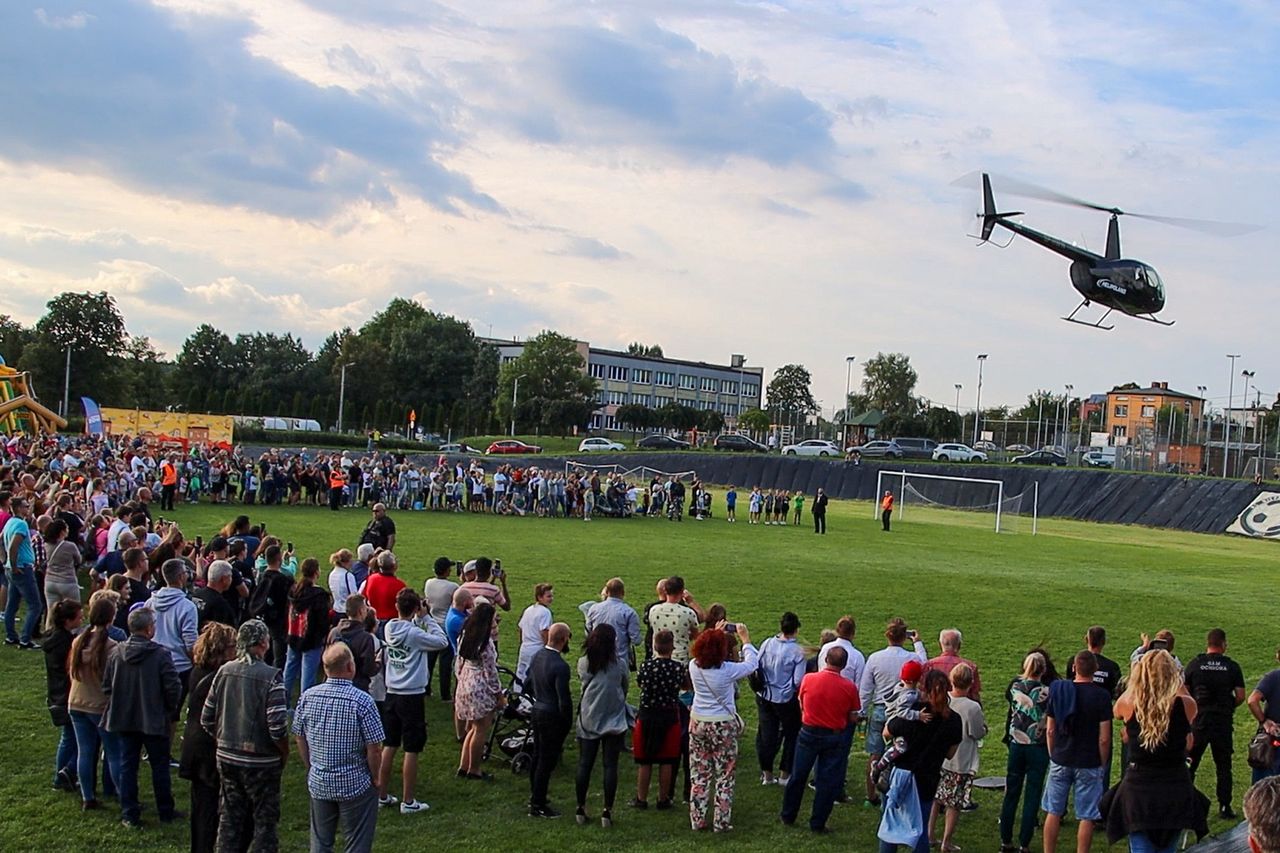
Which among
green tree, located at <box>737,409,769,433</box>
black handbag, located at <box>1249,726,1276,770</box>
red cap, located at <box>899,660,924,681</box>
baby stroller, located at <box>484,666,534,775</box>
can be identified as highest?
green tree, located at <box>737,409,769,433</box>

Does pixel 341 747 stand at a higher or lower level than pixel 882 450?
lower

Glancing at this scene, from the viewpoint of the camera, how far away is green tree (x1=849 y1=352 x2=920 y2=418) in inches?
4284

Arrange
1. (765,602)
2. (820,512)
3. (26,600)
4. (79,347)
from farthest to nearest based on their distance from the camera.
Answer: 1. (79,347)
2. (820,512)
3. (765,602)
4. (26,600)

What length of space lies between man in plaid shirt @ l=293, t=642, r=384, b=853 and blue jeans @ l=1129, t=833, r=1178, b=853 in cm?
408

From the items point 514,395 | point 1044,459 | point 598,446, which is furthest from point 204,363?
point 1044,459

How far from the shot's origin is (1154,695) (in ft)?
19.2

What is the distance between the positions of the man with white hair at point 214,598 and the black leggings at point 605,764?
3029mm

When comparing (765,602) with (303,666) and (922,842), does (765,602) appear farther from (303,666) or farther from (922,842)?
(922,842)

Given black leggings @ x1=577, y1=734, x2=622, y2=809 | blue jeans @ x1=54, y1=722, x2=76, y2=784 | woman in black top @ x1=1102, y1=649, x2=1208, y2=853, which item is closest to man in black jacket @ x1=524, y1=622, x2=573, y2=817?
black leggings @ x1=577, y1=734, x2=622, y2=809

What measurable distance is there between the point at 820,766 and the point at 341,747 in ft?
11.0

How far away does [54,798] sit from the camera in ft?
24.3

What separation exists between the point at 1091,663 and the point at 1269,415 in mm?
100770

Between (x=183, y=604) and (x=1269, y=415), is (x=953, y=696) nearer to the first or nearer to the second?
(x=183, y=604)

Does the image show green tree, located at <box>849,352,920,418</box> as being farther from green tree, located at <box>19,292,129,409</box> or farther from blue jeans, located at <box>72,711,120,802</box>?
blue jeans, located at <box>72,711,120,802</box>
